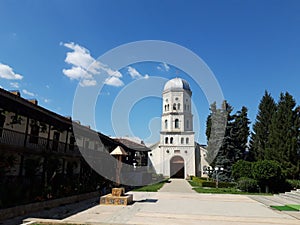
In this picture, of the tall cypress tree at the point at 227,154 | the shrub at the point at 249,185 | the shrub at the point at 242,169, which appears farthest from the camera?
the tall cypress tree at the point at 227,154

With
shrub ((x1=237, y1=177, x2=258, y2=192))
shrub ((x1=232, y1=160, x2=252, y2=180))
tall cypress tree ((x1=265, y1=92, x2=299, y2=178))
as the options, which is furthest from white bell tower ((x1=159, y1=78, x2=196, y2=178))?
shrub ((x1=237, y1=177, x2=258, y2=192))

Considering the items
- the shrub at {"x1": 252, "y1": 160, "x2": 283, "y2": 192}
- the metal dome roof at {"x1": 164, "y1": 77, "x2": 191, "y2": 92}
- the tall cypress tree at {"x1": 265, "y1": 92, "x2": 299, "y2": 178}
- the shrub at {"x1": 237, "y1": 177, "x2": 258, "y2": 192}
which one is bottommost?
the shrub at {"x1": 237, "y1": 177, "x2": 258, "y2": 192}

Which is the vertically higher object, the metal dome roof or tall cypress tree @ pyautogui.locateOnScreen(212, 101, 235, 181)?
the metal dome roof

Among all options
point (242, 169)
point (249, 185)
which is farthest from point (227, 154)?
point (249, 185)

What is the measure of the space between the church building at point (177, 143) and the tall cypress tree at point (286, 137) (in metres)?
14.0

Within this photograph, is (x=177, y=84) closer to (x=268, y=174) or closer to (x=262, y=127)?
(x=262, y=127)

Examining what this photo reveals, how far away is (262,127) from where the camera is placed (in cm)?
3089

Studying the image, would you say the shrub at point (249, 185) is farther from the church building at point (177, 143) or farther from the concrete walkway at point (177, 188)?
the church building at point (177, 143)

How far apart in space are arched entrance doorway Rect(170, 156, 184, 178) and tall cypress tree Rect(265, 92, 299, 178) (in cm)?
1590

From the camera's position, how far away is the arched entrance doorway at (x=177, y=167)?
4016 cm

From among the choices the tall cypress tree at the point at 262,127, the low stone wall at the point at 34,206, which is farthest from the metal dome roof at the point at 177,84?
the low stone wall at the point at 34,206

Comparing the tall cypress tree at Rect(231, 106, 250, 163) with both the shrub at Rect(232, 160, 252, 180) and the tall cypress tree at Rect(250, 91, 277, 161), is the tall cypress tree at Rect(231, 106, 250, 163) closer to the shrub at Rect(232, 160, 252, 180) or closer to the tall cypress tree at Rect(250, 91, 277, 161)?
the tall cypress tree at Rect(250, 91, 277, 161)

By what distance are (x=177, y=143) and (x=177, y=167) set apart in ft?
14.4

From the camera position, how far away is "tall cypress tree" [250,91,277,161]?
2993 centimetres
